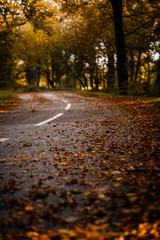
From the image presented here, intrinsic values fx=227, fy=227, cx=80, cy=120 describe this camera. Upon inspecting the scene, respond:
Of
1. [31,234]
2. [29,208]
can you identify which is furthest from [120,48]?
[31,234]

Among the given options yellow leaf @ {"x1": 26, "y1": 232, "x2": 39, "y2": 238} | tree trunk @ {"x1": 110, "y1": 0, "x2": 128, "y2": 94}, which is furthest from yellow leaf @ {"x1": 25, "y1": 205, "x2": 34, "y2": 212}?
tree trunk @ {"x1": 110, "y1": 0, "x2": 128, "y2": 94}

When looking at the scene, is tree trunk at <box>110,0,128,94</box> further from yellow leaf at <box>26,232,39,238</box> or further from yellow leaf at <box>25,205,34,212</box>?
yellow leaf at <box>26,232,39,238</box>

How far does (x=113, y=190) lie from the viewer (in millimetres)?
2947

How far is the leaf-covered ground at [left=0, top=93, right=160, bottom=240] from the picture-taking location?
224 cm

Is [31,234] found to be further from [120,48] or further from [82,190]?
[120,48]

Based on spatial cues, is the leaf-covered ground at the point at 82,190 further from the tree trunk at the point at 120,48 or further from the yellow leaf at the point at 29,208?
the tree trunk at the point at 120,48

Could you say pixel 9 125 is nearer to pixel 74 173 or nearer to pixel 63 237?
pixel 74 173

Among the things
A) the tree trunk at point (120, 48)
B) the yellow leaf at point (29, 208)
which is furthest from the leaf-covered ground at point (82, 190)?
the tree trunk at point (120, 48)

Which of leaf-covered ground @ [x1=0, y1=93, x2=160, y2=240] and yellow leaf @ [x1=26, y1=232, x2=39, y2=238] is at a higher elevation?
leaf-covered ground @ [x1=0, y1=93, x2=160, y2=240]

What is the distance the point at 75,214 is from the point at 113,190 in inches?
26.9

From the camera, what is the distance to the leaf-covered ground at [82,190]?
7.36 feet

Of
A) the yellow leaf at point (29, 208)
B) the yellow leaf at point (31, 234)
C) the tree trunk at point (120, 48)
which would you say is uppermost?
the tree trunk at point (120, 48)

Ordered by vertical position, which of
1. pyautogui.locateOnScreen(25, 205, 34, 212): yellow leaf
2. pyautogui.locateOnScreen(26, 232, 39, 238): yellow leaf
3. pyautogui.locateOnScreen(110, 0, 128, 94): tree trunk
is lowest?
pyautogui.locateOnScreen(26, 232, 39, 238): yellow leaf

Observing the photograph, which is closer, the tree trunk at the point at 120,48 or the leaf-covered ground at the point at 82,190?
the leaf-covered ground at the point at 82,190
